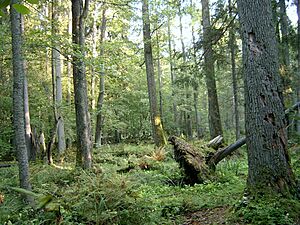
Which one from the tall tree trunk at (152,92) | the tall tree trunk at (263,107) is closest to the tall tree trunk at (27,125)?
the tall tree trunk at (152,92)

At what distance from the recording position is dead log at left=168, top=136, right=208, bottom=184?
684cm

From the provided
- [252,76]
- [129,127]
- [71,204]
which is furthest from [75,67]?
[129,127]

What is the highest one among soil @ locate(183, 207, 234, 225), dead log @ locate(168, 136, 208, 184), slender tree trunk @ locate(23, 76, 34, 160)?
slender tree trunk @ locate(23, 76, 34, 160)

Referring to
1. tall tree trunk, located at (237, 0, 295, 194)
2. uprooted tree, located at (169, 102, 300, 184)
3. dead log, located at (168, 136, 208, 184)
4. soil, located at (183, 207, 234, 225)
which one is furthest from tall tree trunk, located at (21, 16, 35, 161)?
tall tree trunk, located at (237, 0, 295, 194)

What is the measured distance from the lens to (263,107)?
4156 millimetres

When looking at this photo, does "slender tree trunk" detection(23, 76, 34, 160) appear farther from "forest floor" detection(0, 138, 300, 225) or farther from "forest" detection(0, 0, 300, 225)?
"forest floor" detection(0, 138, 300, 225)

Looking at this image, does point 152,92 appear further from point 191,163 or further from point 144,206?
point 144,206

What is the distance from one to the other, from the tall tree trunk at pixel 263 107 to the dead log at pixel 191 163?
8.55 ft

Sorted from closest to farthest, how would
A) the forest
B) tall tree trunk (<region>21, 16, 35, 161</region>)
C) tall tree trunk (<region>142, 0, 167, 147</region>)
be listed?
the forest
tall tree trunk (<region>21, 16, 35, 161</region>)
tall tree trunk (<region>142, 0, 167, 147</region>)

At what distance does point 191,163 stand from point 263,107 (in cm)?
299

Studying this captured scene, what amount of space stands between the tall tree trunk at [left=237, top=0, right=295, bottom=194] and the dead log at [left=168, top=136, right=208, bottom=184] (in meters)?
2.61

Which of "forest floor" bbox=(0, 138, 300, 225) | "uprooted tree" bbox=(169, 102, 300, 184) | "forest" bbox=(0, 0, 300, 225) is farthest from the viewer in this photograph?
"uprooted tree" bbox=(169, 102, 300, 184)

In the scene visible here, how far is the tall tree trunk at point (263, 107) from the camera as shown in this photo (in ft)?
13.4

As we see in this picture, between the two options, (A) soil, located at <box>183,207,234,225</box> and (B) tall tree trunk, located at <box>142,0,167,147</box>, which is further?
(B) tall tree trunk, located at <box>142,0,167,147</box>
